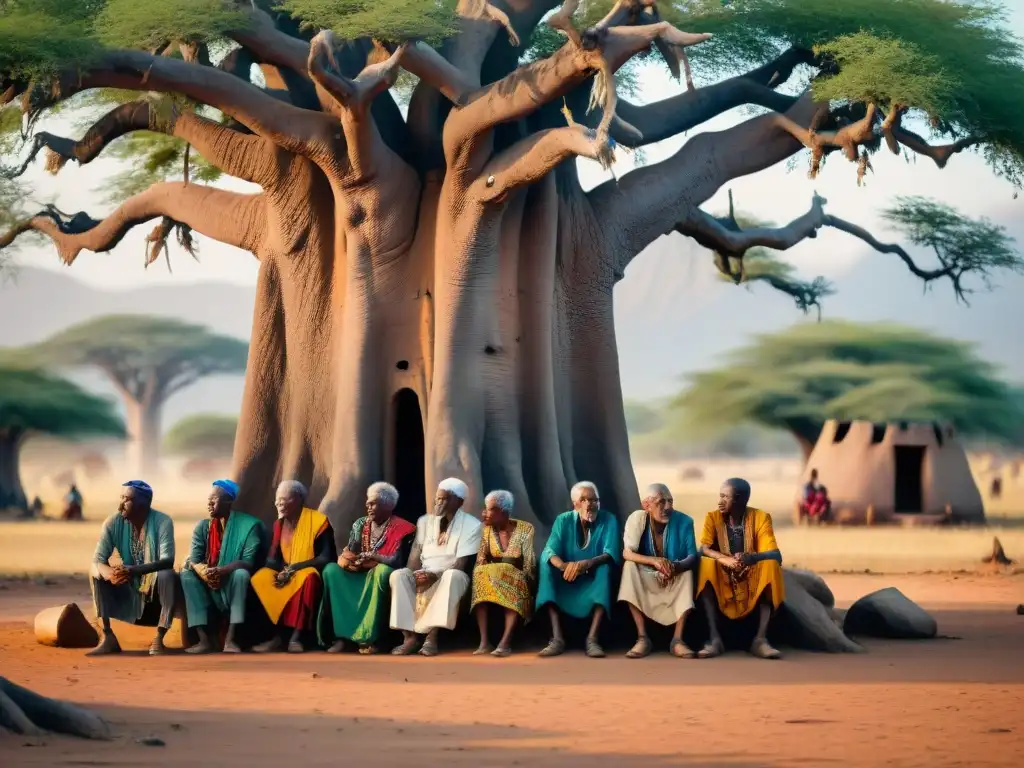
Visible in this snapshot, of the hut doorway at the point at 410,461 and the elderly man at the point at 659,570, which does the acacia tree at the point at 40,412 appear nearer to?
the hut doorway at the point at 410,461

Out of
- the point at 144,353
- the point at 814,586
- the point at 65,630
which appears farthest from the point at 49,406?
the point at 814,586

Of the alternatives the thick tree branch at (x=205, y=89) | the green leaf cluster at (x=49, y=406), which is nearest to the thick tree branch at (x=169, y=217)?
the thick tree branch at (x=205, y=89)

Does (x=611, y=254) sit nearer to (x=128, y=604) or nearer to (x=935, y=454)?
(x=128, y=604)

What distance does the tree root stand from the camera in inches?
299

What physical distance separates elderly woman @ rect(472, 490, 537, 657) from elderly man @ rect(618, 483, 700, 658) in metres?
0.60

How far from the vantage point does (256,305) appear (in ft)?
47.4

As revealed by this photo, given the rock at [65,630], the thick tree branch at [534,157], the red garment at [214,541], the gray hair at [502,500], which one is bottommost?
the rock at [65,630]

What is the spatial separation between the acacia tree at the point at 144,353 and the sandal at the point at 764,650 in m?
44.0

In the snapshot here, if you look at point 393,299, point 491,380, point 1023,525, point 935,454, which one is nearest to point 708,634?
point 491,380

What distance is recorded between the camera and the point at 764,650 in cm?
1087

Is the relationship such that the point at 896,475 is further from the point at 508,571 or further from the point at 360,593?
the point at 360,593

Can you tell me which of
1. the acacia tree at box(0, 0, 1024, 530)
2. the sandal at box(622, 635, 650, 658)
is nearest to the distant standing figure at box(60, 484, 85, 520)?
the acacia tree at box(0, 0, 1024, 530)

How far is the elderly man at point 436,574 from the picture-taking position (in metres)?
10.9

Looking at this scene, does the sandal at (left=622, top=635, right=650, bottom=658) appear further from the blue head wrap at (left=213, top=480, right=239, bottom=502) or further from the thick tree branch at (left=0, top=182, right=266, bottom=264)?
the thick tree branch at (left=0, top=182, right=266, bottom=264)
